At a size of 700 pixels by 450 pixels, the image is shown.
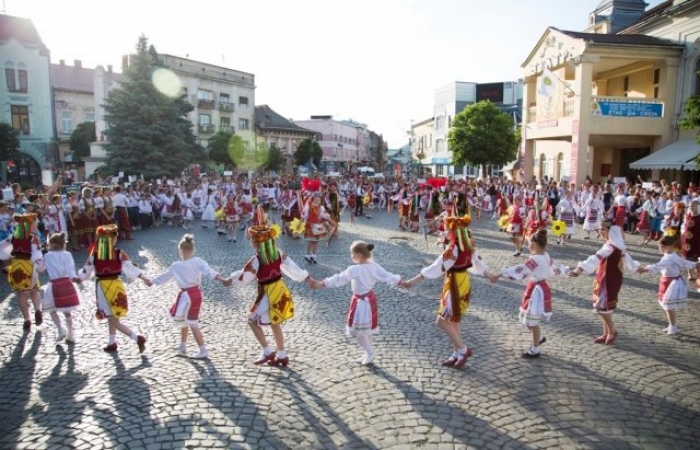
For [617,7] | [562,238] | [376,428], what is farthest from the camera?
[617,7]

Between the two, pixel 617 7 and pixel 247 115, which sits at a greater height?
pixel 617 7

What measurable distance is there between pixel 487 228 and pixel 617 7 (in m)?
24.1

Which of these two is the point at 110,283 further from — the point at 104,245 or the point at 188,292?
the point at 188,292

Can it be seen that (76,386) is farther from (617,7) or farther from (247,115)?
(247,115)

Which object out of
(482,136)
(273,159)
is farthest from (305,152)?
(482,136)

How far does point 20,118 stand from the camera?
41.5m

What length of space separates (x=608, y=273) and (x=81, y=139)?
4658 centimetres

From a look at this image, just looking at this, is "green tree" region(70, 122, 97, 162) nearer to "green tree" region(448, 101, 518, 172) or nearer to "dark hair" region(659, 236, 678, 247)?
"green tree" region(448, 101, 518, 172)

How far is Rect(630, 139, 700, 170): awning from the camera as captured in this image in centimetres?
2267

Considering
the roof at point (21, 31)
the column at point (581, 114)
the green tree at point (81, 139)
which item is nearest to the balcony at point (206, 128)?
the green tree at point (81, 139)

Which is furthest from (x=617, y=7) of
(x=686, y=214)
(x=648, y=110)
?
(x=686, y=214)

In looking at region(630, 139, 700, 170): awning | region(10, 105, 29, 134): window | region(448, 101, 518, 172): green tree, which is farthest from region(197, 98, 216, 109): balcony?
region(630, 139, 700, 170): awning

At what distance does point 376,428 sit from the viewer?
479cm

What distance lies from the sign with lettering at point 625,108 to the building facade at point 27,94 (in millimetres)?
40724
